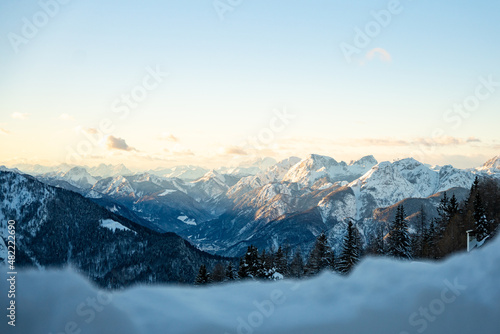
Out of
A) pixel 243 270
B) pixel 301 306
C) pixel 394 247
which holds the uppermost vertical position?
pixel 301 306

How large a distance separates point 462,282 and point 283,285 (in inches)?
103

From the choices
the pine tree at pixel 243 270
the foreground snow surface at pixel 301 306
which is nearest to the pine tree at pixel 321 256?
the pine tree at pixel 243 270

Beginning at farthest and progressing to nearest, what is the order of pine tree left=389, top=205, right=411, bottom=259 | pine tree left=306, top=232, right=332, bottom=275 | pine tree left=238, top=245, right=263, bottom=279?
1. pine tree left=306, top=232, right=332, bottom=275
2. pine tree left=389, top=205, right=411, bottom=259
3. pine tree left=238, top=245, right=263, bottom=279

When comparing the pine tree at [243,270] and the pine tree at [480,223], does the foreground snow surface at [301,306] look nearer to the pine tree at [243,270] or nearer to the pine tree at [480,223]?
the pine tree at [243,270]

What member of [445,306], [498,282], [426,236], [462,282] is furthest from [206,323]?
[426,236]

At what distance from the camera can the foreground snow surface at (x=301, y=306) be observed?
5.28 m

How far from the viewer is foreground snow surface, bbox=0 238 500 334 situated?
528cm

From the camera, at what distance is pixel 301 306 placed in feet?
19.1

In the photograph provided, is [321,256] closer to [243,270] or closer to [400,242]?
[400,242]

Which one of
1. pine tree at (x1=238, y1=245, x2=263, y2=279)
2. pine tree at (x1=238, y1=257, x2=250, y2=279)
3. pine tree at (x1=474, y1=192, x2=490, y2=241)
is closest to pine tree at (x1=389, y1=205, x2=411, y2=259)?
pine tree at (x1=474, y1=192, x2=490, y2=241)

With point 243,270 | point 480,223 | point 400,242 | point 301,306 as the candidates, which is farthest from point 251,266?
point 301,306

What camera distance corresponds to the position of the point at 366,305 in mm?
5602

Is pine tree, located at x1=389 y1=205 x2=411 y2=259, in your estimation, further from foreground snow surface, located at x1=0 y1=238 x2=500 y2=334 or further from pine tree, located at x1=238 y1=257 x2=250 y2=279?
foreground snow surface, located at x1=0 y1=238 x2=500 y2=334

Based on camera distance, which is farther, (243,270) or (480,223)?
(243,270)
